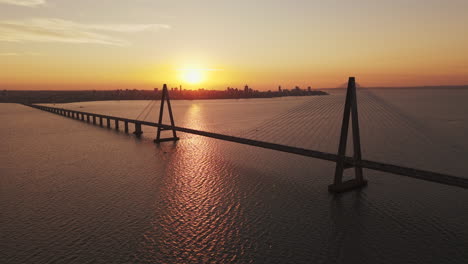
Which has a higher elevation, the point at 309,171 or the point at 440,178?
the point at 440,178

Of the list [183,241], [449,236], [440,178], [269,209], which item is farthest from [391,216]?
[183,241]

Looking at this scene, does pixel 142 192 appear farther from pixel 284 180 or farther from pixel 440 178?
pixel 440 178

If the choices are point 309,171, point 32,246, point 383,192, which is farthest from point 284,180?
point 32,246

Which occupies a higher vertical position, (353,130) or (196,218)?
(353,130)

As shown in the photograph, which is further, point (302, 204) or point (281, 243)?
point (302, 204)

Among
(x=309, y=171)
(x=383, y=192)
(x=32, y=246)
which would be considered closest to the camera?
(x=32, y=246)

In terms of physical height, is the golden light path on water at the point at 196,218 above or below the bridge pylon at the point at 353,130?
below

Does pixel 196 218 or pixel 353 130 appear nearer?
pixel 196 218

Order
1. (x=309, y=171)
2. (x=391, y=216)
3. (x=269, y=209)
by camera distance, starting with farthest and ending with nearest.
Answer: (x=309, y=171)
(x=269, y=209)
(x=391, y=216)

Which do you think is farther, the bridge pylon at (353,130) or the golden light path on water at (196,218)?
the bridge pylon at (353,130)

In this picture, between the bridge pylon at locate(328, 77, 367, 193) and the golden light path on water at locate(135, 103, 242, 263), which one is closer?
the golden light path on water at locate(135, 103, 242, 263)

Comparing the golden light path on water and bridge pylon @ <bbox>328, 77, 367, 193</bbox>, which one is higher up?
bridge pylon @ <bbox>328, 77, 367, 193</bbox>
